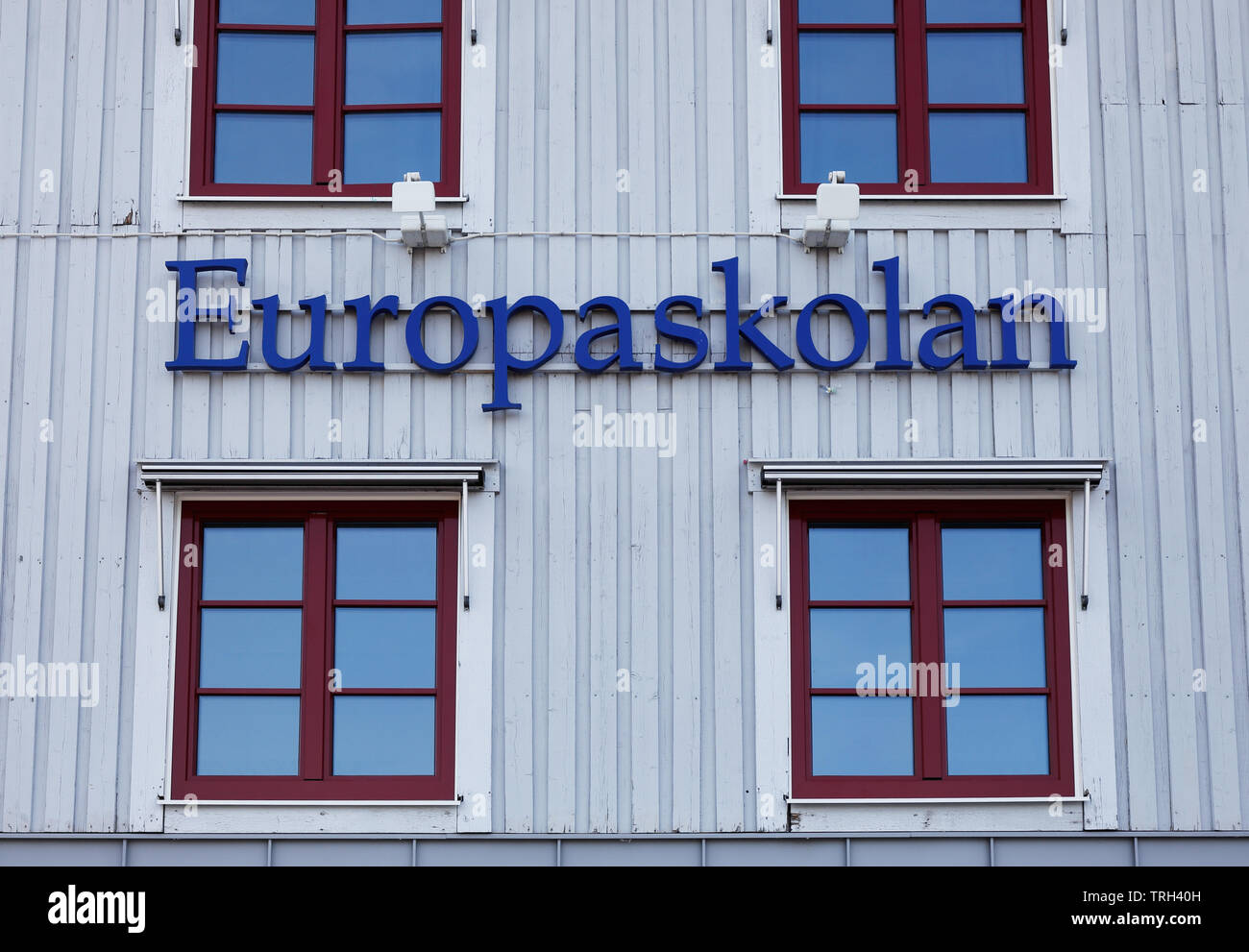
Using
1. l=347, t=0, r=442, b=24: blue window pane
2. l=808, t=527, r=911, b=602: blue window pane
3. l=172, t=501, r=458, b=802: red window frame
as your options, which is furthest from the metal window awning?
l=347, t=0, r=442, b=24: blue window pane

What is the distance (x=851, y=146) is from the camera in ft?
36.1

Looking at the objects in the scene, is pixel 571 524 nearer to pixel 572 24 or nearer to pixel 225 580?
pixel 225 580

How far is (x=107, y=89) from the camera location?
35.8 ft

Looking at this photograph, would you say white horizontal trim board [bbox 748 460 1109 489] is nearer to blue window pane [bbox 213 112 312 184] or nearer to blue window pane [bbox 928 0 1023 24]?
blue window pane [bbox 928 0 1023 24]

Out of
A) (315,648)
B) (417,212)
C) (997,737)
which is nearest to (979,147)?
(417,212)

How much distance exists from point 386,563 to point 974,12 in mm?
4979

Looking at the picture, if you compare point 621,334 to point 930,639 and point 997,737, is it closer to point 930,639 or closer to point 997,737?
point 930,639

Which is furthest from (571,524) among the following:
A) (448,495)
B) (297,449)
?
(297,449)

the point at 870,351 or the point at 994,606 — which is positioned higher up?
the point at 870,351

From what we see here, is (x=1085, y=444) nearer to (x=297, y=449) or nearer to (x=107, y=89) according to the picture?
(x=297, y=449)

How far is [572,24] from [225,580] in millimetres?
3964

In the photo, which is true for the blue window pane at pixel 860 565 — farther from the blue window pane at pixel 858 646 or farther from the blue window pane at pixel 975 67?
the blue window pane at pixel 975 67

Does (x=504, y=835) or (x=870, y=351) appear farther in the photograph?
(x=870, y=351)

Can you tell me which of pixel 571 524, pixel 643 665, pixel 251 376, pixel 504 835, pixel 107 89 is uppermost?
pixel 107 89
